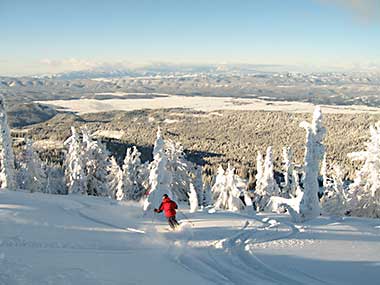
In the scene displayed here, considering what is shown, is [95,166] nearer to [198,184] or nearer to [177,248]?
[198,184]

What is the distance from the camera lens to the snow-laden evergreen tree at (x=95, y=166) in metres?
40.0

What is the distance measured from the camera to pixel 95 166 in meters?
40.8

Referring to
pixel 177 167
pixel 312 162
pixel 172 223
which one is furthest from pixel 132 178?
pixel 172 223

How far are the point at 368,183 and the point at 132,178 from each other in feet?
80.4

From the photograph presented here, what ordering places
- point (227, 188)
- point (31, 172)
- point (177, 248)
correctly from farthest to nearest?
point (31, 172) → point (227, 188) → point (177, 248)

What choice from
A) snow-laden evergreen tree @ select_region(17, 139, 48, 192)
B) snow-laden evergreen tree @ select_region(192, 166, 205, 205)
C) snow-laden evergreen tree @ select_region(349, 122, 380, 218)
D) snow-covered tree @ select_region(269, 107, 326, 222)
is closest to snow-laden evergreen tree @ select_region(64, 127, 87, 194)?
snow-laden evergreen tree @ select_region(17, 139, 48, 192)

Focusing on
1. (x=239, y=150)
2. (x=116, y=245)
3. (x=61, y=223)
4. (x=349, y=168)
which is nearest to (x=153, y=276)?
(x=116, y=245)

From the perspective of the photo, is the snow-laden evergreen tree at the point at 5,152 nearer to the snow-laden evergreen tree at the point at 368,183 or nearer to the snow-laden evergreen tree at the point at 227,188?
the snow-laden evergreen tree at the point at 227,188

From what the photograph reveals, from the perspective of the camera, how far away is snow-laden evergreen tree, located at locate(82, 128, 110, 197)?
131 ft

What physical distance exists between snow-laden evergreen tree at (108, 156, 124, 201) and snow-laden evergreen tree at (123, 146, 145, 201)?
463 millimetres

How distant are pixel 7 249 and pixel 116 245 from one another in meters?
3.28

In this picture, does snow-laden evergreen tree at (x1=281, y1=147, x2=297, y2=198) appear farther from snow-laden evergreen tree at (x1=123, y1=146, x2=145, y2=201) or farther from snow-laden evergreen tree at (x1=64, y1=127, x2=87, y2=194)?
snow-laden evergreen tree at (x1=64, y1=127, x2=87, y2=194)

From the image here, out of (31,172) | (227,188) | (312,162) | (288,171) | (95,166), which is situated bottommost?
(227,188)

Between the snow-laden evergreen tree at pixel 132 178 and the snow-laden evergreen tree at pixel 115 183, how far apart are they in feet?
1.52
